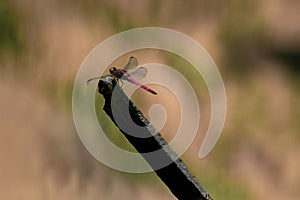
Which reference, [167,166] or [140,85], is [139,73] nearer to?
[140,85]

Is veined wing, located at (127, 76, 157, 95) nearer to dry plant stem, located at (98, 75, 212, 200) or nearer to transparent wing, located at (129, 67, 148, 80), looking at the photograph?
transparent wing, located at (129, 67, 148, 80)

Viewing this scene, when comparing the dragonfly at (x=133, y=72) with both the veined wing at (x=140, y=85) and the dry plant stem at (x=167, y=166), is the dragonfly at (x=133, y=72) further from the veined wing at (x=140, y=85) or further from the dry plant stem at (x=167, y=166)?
the dry plant stem at (x=167, y=166)

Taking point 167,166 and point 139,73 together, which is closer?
point 167,166

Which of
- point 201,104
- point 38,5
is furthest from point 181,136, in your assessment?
point 38,5

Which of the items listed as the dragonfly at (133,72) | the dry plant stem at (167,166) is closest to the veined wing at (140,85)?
the dragonfly at (133,72)

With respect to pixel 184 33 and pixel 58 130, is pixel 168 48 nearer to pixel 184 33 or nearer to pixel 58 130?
pixel 184 33

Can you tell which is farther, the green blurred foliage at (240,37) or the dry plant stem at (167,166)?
the green blurred foliage at (240,37)

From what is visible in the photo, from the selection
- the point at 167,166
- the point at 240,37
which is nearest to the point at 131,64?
the point at 240,37

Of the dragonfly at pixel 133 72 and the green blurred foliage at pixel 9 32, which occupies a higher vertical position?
the green blurred foliage at pixel 9 32
